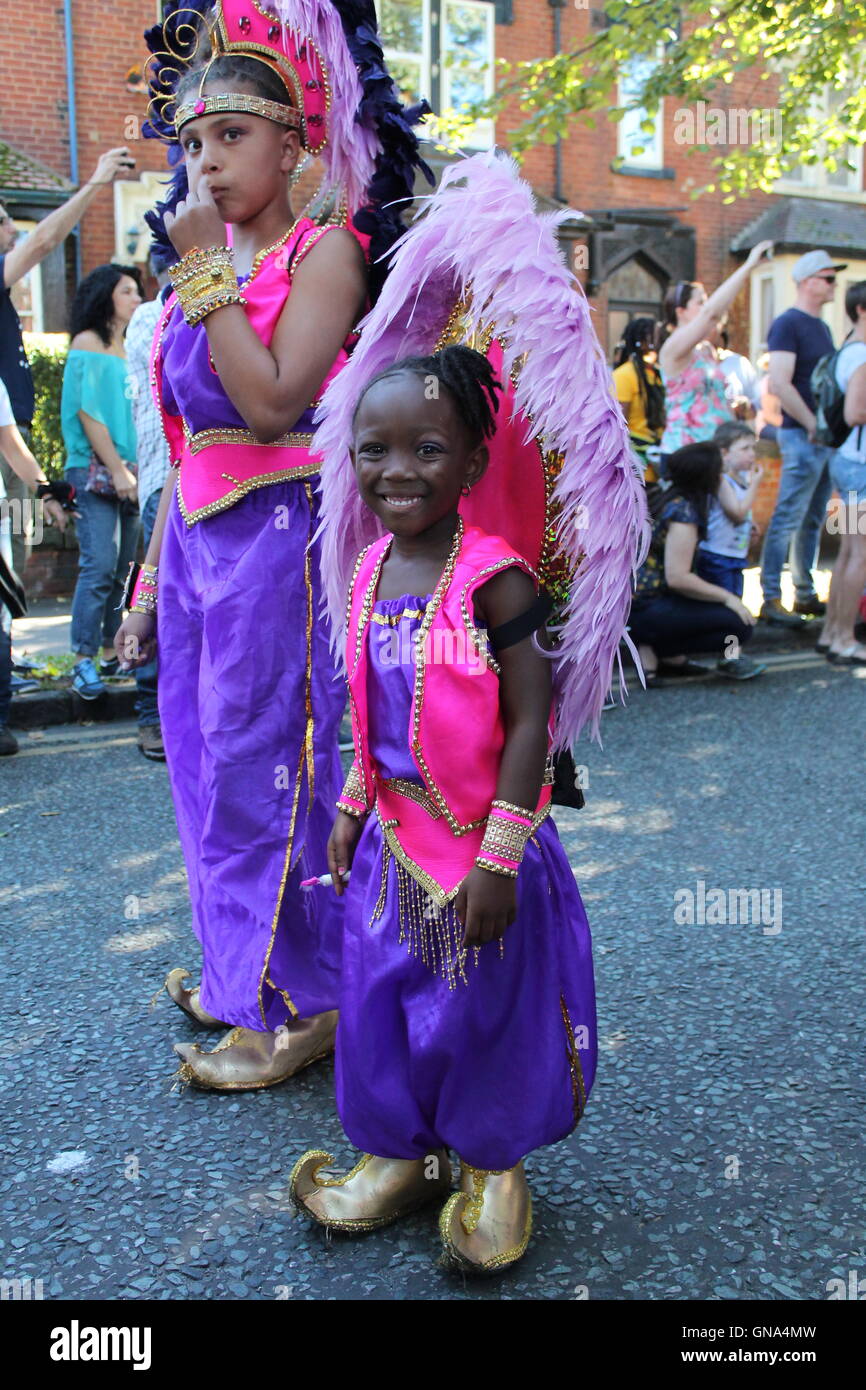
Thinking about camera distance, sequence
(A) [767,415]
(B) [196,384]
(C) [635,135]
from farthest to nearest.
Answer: (C) [635,135]
(A) [767,415]
(B) [196,384]

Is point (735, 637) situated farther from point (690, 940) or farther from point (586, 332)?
point (586, 332)

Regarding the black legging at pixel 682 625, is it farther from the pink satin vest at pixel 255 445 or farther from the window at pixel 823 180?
the window at pixel 823 180

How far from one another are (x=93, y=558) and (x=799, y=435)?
180 inches

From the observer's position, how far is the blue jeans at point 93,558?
6328 mm

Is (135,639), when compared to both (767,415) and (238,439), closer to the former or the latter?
(238,439)

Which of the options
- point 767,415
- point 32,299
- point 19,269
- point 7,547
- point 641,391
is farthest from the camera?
point 32,299

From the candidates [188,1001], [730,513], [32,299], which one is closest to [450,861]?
[188,1001]

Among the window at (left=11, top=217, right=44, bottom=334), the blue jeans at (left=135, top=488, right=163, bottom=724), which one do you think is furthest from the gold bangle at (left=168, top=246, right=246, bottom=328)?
the window at (left=11, top=217, right=44, bottom=334)

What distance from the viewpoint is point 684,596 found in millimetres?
6992

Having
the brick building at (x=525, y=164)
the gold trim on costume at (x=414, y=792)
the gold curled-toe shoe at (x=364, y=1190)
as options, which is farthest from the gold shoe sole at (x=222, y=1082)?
the brick building at (x=525, y=164)

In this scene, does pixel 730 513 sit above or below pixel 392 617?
below

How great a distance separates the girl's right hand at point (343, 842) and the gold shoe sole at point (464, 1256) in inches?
22.0

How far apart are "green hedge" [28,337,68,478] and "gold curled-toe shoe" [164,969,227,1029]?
7.92m

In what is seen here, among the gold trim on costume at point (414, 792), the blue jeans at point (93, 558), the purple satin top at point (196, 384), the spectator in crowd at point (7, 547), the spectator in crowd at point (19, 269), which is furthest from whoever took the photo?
the blue jeans at point (93, 558)
